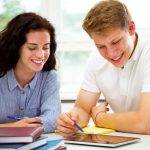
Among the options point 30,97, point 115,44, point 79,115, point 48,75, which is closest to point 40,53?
point 48,75

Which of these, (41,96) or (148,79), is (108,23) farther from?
(41,96)

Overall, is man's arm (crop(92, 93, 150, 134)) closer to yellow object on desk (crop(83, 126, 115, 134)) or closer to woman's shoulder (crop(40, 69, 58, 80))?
yellow object on desk (crop(83, 126, 115, 134))

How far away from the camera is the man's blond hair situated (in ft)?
6.54

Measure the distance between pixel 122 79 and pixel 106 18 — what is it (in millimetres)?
440

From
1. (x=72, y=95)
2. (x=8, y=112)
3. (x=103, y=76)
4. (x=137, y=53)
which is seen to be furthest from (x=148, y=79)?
(x=72, y=95)

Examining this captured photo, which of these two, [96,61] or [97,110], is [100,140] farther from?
[96,61]

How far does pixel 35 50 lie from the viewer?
2.44 m

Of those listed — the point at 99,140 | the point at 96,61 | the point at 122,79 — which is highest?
the point at 96,61

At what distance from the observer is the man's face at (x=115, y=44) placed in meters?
2.01

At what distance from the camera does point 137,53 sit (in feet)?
7.34

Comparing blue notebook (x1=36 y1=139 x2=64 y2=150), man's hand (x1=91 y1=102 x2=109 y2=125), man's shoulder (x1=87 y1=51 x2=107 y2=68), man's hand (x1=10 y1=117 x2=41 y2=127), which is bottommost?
blue notebook (x1=36 y1=139 x2=64 y2=150)

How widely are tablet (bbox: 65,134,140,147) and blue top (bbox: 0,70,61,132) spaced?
0.45 metres

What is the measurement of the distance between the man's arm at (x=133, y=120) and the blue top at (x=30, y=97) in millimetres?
358

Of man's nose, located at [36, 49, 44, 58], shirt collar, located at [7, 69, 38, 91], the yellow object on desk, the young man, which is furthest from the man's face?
shirt collar, located at [7, 69, 38, 91]
